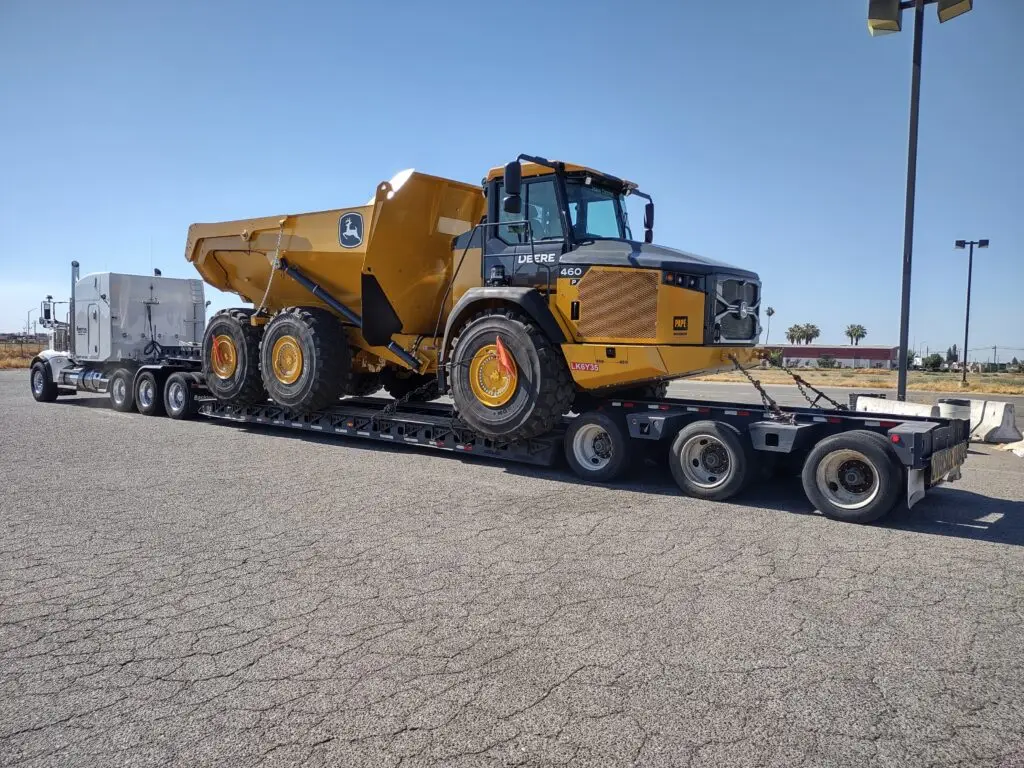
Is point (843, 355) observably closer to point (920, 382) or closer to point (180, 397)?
point (920, 382)

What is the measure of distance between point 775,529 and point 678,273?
280cm

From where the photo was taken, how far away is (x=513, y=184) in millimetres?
8141

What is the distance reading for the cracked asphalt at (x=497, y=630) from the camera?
10.1 feet

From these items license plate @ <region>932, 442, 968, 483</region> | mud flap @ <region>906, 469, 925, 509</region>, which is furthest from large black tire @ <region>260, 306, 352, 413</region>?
license plate @ <region>932, 442, 968, 483</region>

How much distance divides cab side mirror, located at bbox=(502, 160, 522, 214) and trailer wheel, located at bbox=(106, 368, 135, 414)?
10.4 m

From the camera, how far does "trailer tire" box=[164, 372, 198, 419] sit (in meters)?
13.8

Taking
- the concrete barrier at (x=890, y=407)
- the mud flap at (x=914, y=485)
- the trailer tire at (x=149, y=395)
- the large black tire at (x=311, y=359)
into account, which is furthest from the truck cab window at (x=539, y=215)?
the trailer tire at (x=149, y=395)

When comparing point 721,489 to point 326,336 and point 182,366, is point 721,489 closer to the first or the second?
point 326,336

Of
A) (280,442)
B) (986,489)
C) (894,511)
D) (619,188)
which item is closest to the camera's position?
(894,511)

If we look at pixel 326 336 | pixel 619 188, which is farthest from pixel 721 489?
pixel 326 336

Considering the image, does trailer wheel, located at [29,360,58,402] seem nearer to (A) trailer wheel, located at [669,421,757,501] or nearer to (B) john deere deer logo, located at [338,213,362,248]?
(B) john deere deer logo, located at [338,213,362,248]

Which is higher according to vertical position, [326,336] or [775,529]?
[326,336]

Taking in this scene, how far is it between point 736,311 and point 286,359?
6558 millimetres

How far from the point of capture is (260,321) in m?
12.2
